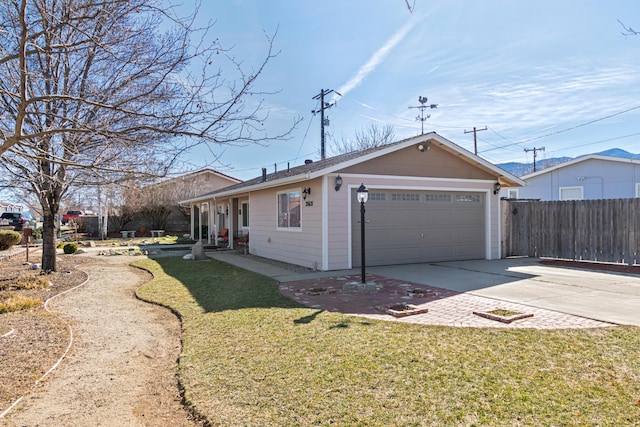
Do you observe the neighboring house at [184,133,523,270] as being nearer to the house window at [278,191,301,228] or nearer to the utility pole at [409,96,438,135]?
the house window at [278,191,301,228]

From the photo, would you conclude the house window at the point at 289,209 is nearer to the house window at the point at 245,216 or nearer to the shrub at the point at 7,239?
the house window at the point at 245,216

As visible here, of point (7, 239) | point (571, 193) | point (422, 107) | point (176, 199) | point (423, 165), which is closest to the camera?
point (423, 165)

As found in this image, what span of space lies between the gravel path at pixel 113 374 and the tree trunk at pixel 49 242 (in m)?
3.80

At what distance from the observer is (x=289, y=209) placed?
460 inches

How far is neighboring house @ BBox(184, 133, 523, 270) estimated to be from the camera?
390 inches

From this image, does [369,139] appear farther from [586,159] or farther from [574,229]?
[574,229]

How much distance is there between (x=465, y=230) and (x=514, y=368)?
29.1 feet

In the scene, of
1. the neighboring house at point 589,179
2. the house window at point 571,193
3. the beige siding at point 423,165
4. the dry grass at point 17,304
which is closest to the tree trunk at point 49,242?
the dry grass at point 17,304

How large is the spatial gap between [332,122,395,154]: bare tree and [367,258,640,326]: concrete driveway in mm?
19736

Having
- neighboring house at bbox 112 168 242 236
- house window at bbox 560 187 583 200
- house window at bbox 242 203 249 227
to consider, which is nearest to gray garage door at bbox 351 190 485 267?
house window at bbox 242 203 249 227

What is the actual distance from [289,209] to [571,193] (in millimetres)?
17723

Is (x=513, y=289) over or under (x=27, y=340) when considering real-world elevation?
over

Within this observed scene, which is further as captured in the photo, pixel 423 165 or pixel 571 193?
pixel 571 193

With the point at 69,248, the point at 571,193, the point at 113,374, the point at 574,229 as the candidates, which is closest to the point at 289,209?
the point at 113,374
